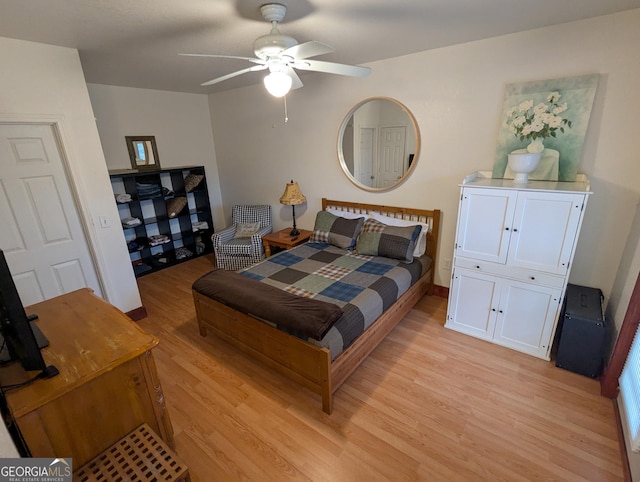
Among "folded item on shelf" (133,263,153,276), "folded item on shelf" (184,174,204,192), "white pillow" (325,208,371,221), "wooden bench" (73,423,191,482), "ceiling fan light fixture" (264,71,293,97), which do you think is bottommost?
"folded item on shelf" (133,263,153,276)

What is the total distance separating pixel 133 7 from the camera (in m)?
1.77

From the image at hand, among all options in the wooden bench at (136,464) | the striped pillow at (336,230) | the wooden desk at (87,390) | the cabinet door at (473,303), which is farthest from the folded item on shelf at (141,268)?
the cabinet door at (473,303)

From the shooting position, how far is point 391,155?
3.48 meters

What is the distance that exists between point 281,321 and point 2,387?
4.23ft

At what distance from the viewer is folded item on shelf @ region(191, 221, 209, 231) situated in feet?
15.6

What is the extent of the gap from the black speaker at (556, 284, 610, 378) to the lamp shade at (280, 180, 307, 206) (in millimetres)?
2865

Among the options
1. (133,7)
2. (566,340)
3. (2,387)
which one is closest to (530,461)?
(566,340)

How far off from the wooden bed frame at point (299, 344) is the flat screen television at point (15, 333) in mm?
1202

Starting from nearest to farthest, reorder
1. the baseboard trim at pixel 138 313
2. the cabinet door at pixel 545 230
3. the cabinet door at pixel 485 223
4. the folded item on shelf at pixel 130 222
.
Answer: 1. the cabinet door at pixel 545 230
2. the cabinet door at pixel 485 223
3. the baseboard trim at pixel 138 313
4. the folded item on shelf at pixel 130 222

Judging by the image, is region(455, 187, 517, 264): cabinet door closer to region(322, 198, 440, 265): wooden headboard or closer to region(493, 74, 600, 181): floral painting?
region(493, 74, 600, 181): floral painting

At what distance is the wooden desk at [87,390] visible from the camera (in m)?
1.15

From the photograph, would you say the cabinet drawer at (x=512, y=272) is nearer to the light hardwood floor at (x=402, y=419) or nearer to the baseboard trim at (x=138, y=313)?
the light hardwood floor at (x=402, y=419)

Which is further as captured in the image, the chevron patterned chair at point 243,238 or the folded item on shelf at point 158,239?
the folded item on shelf at point 158,239

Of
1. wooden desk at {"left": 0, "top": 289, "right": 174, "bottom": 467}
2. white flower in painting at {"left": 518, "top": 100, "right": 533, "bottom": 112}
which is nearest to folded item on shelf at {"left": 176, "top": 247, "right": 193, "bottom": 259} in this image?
wooden desk at {"left": 0, "top": 289, "right": 174, "bottom": 467}
